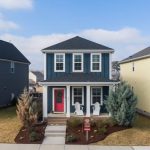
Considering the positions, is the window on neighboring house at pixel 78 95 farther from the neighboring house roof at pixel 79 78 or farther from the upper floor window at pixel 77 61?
the upper floor window at pixel 77 61

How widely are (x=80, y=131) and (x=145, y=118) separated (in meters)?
8.95

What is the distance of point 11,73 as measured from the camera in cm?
4238

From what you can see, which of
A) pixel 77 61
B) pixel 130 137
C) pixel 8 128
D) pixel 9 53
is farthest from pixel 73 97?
pixel 9 53

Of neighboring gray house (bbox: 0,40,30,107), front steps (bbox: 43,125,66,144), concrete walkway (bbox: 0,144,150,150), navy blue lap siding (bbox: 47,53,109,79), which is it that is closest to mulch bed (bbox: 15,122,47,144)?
front steps (bbox: 43,125,66,144)

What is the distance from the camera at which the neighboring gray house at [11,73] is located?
39.5 m

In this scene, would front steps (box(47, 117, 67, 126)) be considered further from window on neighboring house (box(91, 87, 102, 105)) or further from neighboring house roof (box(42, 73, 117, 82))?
window on neighboring house (box(91, 87, 102, 105))

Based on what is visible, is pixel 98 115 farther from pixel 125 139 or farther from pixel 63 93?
pixel 125 139

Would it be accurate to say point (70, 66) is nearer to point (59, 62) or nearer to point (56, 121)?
point (59, 62)

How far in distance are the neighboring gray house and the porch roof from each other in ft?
36.5

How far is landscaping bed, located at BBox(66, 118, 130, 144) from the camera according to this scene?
22.7 meters

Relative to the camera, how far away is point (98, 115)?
97.0 feet

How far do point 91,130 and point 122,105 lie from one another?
10.1 feet

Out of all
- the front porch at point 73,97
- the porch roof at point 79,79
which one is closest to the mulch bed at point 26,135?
the front porch at point 73,97

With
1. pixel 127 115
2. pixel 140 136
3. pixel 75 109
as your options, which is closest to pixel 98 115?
pixel 75 109
